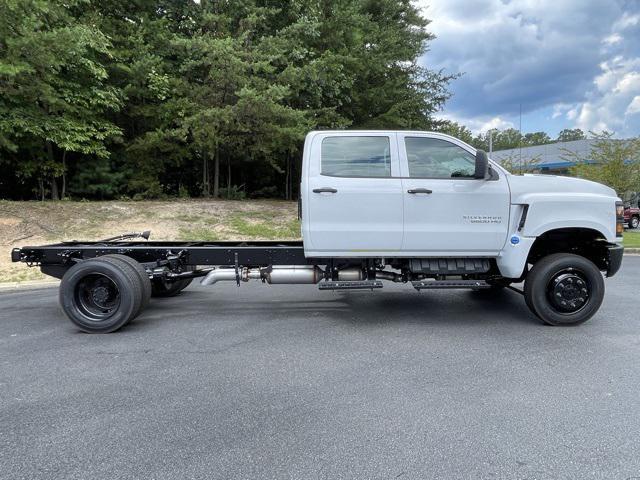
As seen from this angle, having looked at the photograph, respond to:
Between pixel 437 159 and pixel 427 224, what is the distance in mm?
819

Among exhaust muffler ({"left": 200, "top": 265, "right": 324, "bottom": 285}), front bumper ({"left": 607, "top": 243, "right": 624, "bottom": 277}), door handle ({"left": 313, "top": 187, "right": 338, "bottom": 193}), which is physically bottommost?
exhaust muffler ({"left": 200, "top": 265, "right": 324, "bottom": 285})

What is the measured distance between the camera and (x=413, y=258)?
540cm

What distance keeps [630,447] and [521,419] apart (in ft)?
2.10

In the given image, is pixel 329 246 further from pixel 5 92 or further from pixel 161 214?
pixel 5 92

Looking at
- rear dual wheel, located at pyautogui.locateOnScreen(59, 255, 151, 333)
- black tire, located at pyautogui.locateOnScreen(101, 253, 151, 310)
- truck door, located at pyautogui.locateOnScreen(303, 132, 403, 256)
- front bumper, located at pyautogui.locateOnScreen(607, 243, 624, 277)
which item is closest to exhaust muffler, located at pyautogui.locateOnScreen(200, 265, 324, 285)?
truck door, located at pyautogui.locateOnScreen(303, 132, 403, 256)

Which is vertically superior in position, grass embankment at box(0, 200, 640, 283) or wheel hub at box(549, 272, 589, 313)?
grass embankment at box(0, 200, 640, 283)

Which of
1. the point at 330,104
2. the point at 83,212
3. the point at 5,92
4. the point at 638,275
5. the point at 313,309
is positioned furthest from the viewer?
the point at 330,104

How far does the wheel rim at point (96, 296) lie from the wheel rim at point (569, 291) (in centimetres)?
525

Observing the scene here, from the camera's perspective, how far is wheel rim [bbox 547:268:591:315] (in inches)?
205

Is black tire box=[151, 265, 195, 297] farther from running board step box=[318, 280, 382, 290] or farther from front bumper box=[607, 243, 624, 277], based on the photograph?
front bumper box=[607, 243, 624, 277]

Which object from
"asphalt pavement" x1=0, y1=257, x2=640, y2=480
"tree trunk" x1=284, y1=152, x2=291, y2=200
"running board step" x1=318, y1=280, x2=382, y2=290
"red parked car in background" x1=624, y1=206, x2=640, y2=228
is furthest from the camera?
"red parked car in background" x1=624, y1=206, x2=640, y2=228

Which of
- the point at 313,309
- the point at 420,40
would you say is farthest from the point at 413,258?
the point at 420,40

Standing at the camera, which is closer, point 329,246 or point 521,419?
point 521,419

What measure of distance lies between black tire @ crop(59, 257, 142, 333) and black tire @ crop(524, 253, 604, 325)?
4.73m
